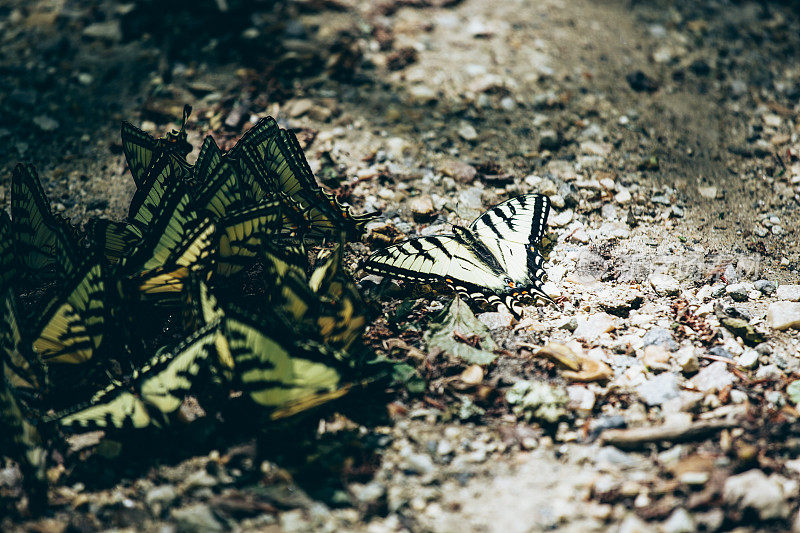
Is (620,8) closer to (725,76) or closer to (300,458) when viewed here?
(725,76)

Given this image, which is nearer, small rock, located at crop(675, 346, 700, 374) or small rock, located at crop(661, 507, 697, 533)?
small rock, located at crop(661, 507, 697, 533)

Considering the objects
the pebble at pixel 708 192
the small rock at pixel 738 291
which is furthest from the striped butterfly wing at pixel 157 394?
the pebble at pixel 708 192

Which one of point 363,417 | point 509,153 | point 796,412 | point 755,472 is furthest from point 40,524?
point 509,153

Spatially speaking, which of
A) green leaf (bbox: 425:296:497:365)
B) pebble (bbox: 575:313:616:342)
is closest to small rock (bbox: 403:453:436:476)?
green leaf (bbox: 425:296:497:365)

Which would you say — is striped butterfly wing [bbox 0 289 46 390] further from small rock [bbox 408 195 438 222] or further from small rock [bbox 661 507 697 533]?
small rock [bbox 661 507 697 533]

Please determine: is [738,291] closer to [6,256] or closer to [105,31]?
[6,256]

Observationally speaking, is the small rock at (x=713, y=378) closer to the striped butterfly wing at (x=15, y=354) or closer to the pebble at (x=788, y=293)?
the pebble at (x=788, y=293)
